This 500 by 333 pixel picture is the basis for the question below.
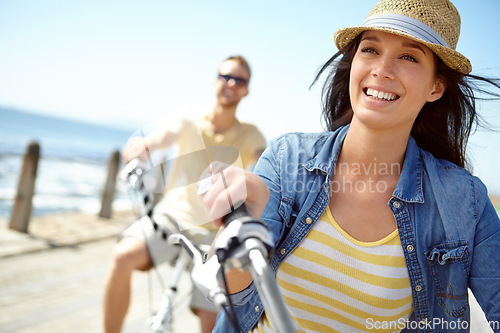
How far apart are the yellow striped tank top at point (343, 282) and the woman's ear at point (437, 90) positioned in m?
0.62

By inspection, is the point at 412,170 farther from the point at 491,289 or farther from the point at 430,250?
the point at 491,289

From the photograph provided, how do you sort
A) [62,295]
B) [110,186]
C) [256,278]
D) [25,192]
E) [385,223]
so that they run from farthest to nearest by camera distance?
[110,186] < [25,192] < [62,295] < [385,223] < [256,278]

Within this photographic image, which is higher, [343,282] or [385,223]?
[385,223]

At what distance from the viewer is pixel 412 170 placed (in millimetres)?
1814

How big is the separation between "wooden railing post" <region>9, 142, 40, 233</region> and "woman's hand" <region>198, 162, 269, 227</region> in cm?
585

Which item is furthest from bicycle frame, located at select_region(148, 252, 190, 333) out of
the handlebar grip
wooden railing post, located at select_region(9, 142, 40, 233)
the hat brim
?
wooden railing post, located at select_region(9, 142, 40, 233)

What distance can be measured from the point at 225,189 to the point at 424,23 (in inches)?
44.5

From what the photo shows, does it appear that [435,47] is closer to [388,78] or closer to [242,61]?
[388,78]

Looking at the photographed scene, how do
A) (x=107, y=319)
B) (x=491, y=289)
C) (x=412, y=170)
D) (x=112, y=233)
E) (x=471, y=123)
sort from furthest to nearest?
(x=112, y=233) → (x=107, y=319) → (x=471, y=123) → (x=412, y=170) → (x=491, y=289)

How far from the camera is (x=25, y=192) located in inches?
244

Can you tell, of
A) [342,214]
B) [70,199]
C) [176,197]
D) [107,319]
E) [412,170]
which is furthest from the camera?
[70,199]

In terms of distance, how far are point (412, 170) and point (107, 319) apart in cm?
193

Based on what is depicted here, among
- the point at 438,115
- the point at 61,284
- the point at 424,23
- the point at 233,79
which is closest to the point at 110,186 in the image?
the point at 61,284

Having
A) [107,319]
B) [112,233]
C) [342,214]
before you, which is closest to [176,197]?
[342,214]
